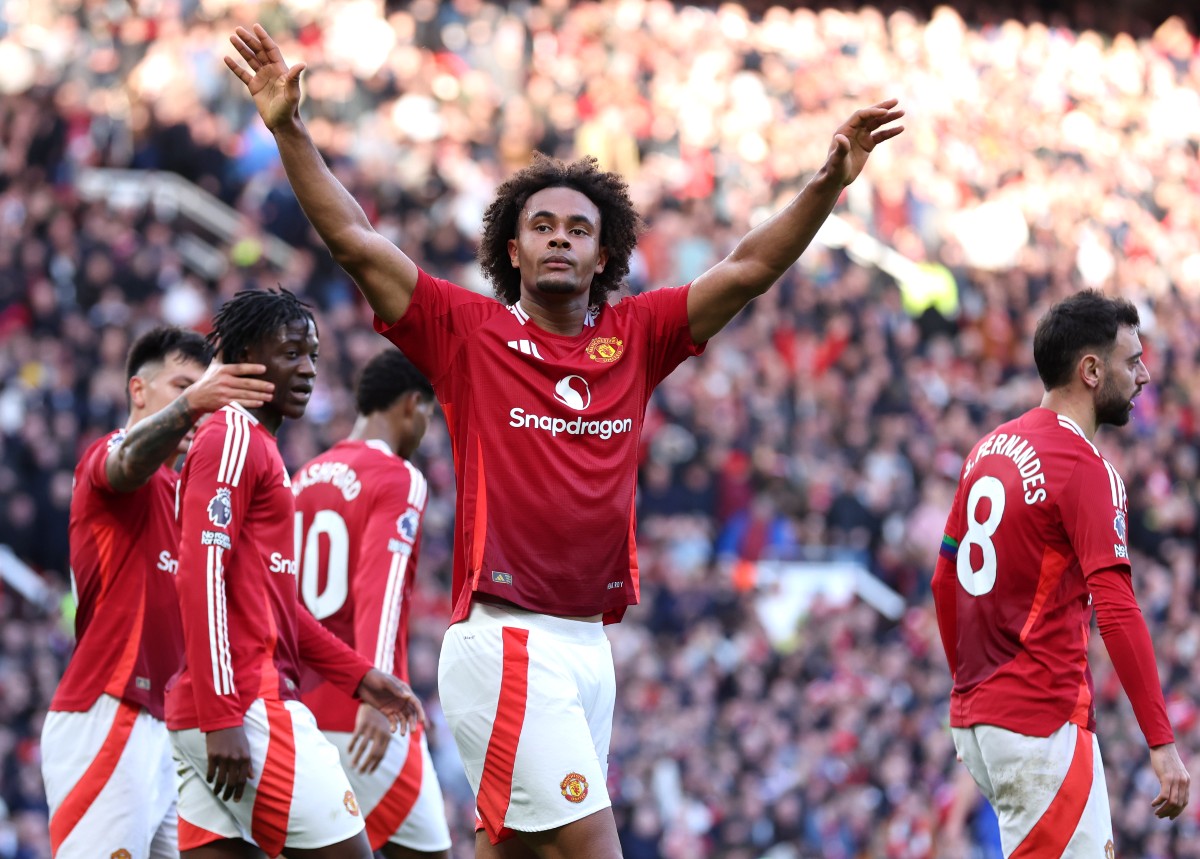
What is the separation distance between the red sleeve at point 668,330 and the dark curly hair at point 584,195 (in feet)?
0.74

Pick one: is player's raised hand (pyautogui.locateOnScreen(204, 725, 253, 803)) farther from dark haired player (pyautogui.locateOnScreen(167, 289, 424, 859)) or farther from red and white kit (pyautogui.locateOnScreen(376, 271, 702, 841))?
red and white kit (pyautogui.locateOnScreen(376, 271, 702, 841))

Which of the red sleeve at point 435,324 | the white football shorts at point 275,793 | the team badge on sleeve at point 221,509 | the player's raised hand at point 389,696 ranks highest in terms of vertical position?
the red sleeve at point 435,324

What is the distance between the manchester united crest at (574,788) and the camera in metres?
4.93

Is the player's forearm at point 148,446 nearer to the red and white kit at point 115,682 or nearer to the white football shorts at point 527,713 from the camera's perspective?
the red and white kit at point 115,682

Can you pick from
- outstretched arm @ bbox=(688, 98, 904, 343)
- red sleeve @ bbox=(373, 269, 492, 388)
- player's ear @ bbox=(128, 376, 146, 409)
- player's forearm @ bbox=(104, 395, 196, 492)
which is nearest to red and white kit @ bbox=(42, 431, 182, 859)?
player's forearm @ bbox=(104, 395, 196, 492)

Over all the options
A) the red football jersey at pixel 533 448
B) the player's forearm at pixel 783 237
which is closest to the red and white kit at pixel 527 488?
the red football jersey at pixel 533 448

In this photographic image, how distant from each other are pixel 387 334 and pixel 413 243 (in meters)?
13.9

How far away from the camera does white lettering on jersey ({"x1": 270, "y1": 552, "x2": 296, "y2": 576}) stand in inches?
234

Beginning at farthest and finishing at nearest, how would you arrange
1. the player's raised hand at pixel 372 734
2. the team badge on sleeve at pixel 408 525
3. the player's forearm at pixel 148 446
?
the team badge on sleeve at pixel 408 525
the player's raised hand at pixel 372 734
the player's forearm at pixel 148 446

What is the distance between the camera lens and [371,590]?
698 centimetres

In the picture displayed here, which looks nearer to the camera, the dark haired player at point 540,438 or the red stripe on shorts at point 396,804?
the dark haired player at point 540,438

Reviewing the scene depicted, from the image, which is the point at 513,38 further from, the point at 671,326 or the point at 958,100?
the point at 671,326

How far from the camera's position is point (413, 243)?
19.0 meters

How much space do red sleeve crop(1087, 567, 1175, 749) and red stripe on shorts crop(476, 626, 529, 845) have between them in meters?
2.07
